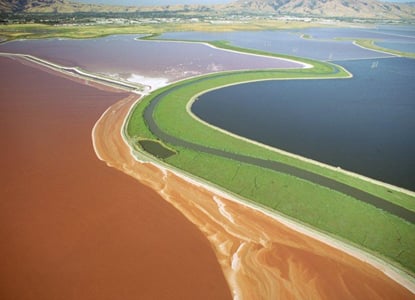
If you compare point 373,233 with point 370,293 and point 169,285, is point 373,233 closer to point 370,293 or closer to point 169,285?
point 370,293

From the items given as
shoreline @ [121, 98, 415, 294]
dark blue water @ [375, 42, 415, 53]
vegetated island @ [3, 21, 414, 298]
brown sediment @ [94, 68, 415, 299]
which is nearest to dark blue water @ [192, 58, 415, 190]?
vegetated island @ [3, 21, 414, 298]


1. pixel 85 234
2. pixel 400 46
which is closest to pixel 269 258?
pixel 85 234

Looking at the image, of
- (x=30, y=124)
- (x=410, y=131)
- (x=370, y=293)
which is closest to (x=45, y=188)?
(x=30, y=124)

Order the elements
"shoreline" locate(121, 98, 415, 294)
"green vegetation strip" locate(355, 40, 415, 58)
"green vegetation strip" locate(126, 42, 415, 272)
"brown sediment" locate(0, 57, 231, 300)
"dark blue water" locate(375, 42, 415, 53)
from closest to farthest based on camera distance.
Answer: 1. "brown sediment" locate(0, 57, 231, 300)
2. "shoreline" locate(121, 98, 415, 294)
3. "green vegetation strip" locate(126, 42, 415, 272)
4. "green vegetation strip" locate(355, 40, 415, 58)
5. "dark blue water" locate(375, 42, 415, 53)

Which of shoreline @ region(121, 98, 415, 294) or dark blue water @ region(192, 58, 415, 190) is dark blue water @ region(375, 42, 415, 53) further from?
shoreline @ region(121, 98, 415, 294)

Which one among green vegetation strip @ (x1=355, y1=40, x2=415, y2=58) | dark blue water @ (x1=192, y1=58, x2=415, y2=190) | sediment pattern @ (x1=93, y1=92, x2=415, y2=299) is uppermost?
green vegetation strip @ (x1=355, y1=40, x2=415, y2=58)

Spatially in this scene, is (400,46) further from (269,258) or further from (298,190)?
(269,258)

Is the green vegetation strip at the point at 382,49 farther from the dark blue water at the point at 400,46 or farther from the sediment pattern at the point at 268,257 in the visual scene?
the sediment pattern at the point at 268,257
